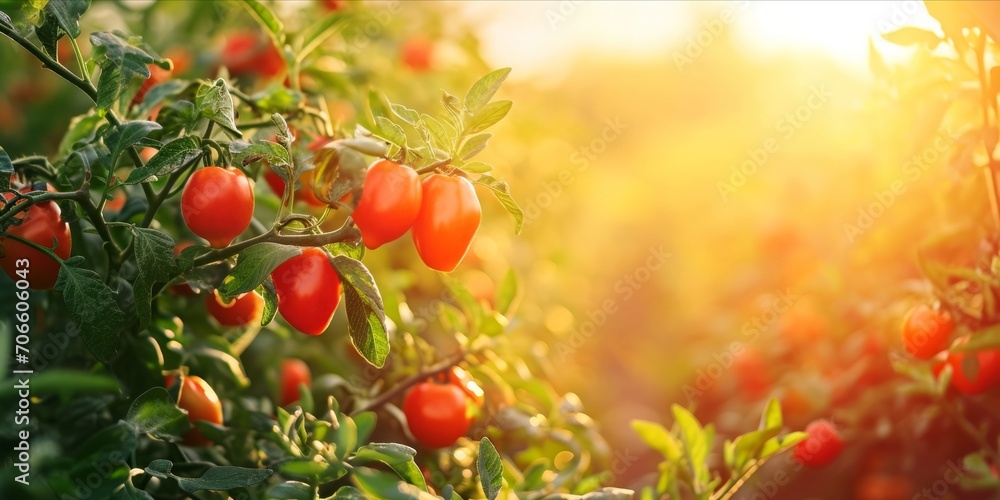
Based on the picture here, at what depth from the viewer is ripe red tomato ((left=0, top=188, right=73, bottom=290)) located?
2.31 ft

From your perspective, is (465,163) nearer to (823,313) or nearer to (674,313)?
(823,313)

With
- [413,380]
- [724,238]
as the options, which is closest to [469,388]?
[413,380]

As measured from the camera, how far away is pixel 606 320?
3365 mm

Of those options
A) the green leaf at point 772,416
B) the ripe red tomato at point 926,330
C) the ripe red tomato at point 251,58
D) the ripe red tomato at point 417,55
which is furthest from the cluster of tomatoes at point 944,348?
the ripe red tomato at point 417,55

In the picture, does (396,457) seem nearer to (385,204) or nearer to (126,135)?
(385,204)

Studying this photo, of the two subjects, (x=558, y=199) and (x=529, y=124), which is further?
(x=558, y=199)

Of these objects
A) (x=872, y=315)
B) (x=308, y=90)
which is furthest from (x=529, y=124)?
(x=872, y=315)

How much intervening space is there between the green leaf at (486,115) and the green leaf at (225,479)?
33cm

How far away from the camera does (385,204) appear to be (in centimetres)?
59

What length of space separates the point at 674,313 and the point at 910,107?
2368 mm

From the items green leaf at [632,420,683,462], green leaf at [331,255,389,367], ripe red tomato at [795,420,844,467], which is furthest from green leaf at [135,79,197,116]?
ripe red tomato at [795,420,844,467]

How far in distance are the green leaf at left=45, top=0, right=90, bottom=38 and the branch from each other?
51cm

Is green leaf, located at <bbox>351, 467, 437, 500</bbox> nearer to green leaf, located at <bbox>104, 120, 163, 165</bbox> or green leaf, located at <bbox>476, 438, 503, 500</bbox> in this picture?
green leaf, located at <bbox>476, 438, 503, 500</bbox>

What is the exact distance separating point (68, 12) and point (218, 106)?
0.17 metres
